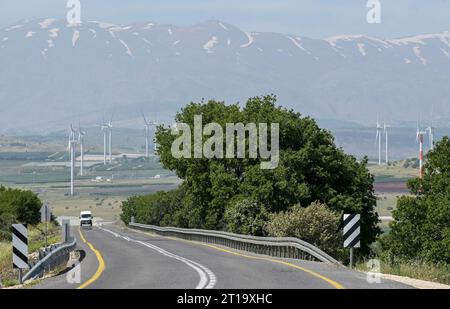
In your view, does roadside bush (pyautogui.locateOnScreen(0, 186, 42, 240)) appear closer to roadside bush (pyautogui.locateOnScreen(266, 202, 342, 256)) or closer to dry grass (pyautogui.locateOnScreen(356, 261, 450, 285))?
roadside bush (pyautogui.locateOnScreen(266, 202, 342, 256))

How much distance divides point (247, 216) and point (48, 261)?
35.4m

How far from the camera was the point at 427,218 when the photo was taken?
63.7 metres

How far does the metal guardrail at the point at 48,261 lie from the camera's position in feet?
94.9

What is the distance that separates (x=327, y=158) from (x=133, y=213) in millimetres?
108638

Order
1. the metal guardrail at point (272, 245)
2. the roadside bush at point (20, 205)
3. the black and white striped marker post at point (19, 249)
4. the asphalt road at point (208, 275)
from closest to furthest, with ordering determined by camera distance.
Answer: the asphalt road at point (208, 275)
the black and white striped marker post at point (19, 249)
the metal guardrail at point (272, 245)
the roadside bush at point (20, 205)

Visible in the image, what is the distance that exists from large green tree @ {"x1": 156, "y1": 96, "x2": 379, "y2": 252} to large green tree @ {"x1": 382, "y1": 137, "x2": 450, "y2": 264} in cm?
480

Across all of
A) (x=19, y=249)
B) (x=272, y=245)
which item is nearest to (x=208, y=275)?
(x=19, y=249)

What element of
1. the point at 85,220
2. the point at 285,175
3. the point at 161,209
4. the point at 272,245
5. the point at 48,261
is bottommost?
the point at 85,220

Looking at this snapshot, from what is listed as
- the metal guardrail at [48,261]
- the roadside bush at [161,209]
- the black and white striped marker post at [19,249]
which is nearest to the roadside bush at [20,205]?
the roadside bush at [161,209]

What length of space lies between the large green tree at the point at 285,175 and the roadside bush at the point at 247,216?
0.60 m

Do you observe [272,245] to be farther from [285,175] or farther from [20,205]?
[20,205]

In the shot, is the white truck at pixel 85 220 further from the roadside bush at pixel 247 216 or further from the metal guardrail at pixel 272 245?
the metal guardrail at pixel 272 245
